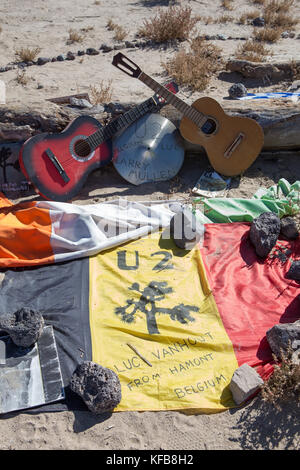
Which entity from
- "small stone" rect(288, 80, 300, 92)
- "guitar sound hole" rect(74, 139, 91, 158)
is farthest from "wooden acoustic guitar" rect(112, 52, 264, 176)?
"small stone" rect(288, 80, 300, 92)

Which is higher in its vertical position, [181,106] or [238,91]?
[181,106]

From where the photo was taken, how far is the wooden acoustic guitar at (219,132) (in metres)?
4.83

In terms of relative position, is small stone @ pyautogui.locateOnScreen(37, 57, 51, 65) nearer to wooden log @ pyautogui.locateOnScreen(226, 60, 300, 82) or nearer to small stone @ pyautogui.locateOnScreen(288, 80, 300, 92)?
wooden log @ pyautogui.locateOnScreen(226, 60, 300, 82)

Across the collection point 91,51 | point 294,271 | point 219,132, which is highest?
point 91,51

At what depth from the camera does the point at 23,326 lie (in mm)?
3078

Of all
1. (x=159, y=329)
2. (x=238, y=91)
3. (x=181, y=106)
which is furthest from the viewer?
(x=238, y=91)

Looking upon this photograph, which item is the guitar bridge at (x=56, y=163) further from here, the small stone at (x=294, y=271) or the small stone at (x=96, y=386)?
the small stone at (x=294, y=271)

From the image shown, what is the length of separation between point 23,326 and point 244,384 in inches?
63.8

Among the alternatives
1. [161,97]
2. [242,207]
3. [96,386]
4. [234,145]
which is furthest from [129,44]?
[96,386]

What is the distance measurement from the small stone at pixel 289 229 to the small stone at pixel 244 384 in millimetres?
1735

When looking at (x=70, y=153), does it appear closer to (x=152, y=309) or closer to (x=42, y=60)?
(x=152, y=309)

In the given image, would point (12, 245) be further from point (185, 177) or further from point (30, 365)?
point (185, 177)

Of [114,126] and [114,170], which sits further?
[114,170]

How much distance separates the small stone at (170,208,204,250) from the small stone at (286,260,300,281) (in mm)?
918
